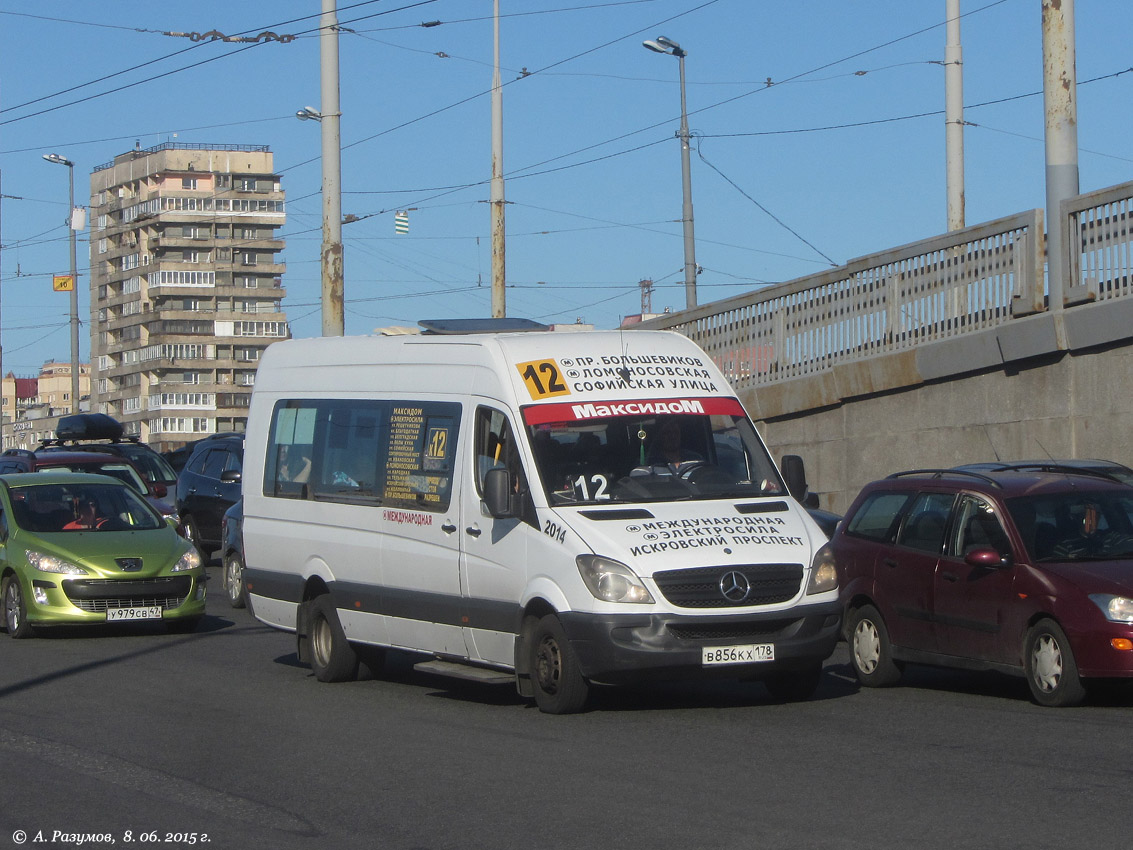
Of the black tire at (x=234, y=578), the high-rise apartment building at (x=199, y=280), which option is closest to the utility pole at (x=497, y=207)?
the black tire at (x=234, y=578)

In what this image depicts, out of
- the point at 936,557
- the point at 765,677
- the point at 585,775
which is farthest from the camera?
the point at 936,557

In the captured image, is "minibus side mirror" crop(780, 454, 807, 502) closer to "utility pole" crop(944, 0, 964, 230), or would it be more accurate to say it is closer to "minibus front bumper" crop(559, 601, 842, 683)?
"minibus front bumper" crop(559, 601, 842, 683)

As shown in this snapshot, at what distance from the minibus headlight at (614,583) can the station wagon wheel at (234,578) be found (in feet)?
33.0

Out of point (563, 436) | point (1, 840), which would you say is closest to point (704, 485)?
point (563, 436)

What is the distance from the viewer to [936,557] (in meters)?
11.3

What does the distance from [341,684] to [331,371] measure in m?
2.49

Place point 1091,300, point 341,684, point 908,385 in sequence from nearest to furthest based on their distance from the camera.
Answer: point 341,684 < point 1091,300 < point 908,385

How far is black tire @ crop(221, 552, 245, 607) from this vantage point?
19.1 m

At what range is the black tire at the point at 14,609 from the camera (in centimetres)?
1575

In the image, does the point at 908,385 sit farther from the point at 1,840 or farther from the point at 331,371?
the point at 1,840

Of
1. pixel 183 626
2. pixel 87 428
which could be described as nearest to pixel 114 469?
pixel 183 626

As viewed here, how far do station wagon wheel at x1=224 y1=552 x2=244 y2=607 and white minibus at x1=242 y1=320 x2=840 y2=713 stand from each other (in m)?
5.74

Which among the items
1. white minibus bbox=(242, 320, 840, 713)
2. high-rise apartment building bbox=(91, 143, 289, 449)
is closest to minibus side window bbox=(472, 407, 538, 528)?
white minibus bbox=(242, 320, 840, 713)

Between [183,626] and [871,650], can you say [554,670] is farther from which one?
[183,626]
